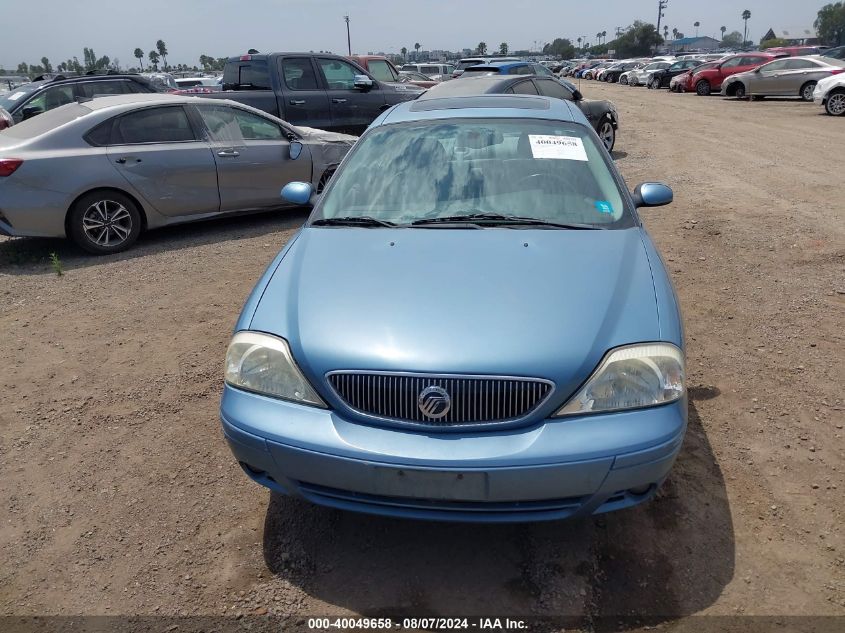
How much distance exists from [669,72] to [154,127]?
109 feet

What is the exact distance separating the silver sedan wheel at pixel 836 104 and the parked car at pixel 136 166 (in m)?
15.5

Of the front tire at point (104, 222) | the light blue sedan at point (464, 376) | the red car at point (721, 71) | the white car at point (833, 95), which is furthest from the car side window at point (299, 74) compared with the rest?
the red car at point (721, 71)

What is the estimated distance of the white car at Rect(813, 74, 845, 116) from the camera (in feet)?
56.7

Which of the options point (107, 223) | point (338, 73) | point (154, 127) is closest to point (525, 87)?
point (338, 73)

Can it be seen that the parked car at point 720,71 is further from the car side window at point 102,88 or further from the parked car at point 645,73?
the car side window at point 102,88

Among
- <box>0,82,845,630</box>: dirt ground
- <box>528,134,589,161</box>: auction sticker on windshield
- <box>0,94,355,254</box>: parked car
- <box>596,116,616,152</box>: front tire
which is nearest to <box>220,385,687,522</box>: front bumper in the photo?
<box>0,82,845,630</box>: dirt ground

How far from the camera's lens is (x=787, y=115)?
17969 mm

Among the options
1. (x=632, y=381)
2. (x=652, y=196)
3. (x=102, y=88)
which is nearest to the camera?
(x=632, y=381)

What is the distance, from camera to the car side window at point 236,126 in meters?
7.68

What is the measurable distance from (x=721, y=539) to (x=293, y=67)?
10.3 m

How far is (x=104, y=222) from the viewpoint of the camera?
6953 millimetres

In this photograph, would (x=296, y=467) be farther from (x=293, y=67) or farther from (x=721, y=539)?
(x=293, y=67)

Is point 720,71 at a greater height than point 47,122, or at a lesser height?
lesser

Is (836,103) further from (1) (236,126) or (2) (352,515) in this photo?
(2) (352,515)
